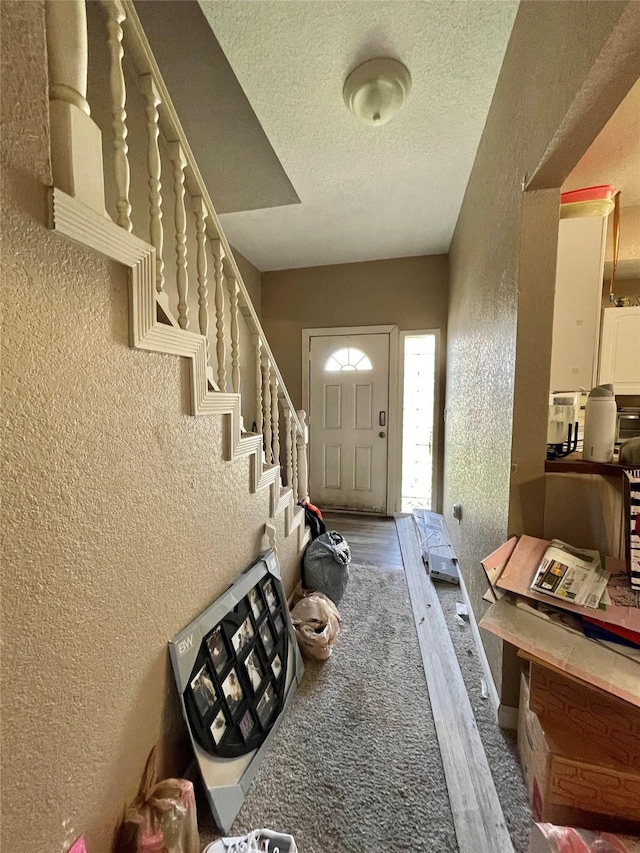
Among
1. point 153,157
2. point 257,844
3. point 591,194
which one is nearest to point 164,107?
point 153,157

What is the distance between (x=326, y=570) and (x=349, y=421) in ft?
6.40

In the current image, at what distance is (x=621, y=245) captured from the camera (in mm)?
2006

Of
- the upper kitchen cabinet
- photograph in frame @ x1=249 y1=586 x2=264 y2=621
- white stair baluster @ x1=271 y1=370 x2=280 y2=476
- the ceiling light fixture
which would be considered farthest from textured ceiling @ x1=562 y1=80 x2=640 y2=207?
photograph in frame @ x1=249 y1=586 x2=264 y2=621

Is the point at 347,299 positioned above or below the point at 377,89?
below

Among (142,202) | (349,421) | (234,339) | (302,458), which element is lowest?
(302,458)

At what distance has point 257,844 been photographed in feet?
3.08

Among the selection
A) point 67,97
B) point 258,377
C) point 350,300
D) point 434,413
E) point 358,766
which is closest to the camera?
point 67,97

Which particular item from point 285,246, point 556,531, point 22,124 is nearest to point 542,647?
point 556,531

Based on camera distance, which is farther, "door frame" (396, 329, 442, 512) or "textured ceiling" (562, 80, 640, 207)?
"door frame" (396, 329, 442, 512)

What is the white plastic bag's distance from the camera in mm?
1678

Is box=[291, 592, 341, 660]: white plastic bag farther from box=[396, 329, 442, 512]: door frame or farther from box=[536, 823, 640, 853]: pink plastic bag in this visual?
box=[396, 329, 442, 512]: door frame

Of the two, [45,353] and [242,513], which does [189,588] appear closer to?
[242,513]

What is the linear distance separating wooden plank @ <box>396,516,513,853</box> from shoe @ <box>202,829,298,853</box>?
20.3 inches

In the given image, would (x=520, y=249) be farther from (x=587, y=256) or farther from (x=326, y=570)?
(x=326, y=570)
